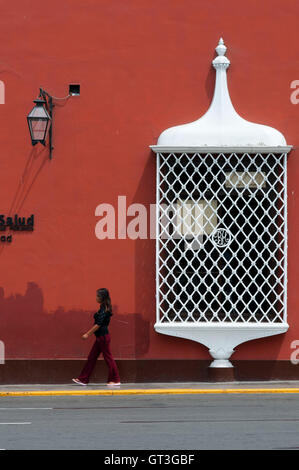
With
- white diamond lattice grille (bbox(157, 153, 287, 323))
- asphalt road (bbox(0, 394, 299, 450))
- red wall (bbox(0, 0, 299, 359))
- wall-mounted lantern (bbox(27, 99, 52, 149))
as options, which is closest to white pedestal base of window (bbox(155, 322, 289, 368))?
white diamond lattice grille (bbox(157, 153, 287, 323))

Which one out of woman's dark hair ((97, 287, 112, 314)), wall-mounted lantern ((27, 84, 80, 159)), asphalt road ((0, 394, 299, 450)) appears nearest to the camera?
asphalt road ((0, 394, 299, 450))

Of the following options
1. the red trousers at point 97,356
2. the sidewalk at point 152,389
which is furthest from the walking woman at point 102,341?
the sidewalk at point 152,389

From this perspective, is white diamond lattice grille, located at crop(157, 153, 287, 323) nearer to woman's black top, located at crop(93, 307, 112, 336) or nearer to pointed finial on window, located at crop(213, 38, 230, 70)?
woman's black top, located at crop(93, 307, 112, 336)

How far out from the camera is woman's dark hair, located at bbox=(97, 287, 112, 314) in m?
14.7

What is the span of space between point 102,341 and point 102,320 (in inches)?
12.8

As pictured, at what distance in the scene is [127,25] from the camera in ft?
50.1

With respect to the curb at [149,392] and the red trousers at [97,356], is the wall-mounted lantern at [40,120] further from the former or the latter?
the curb at [149,392]

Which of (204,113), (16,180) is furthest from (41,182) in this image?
(204,113)

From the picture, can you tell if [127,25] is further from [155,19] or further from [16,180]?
[16,180]

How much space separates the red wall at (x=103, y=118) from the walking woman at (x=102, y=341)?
18.6 inches

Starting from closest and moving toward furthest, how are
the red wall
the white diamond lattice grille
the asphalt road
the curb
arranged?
the asphalt road, the curb, the white diamond lattice grille, the red wall

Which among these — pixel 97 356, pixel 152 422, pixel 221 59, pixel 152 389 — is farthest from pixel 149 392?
pixel 221 59

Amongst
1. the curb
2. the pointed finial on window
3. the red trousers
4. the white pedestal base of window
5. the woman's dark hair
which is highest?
the pointed finial on window

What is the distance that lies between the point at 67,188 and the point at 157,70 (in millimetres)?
2364
